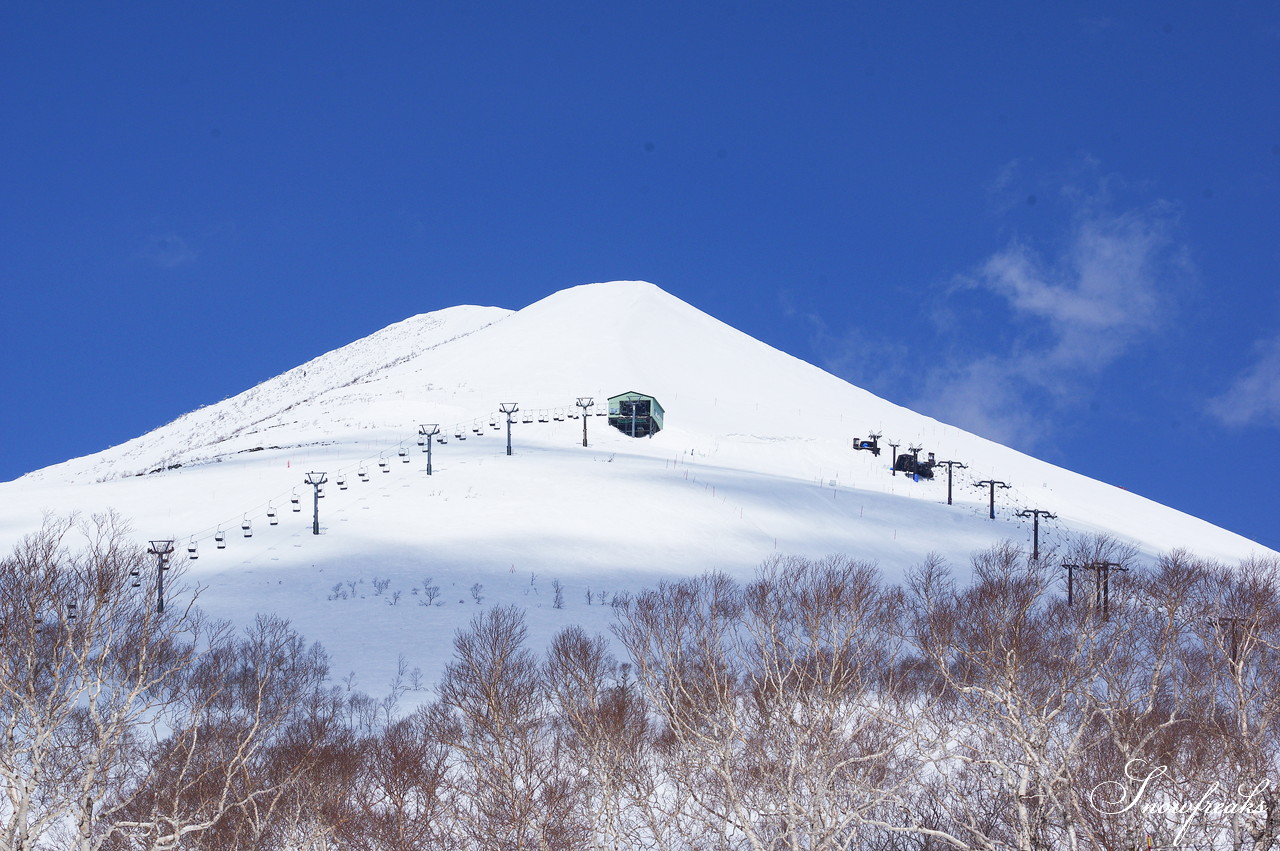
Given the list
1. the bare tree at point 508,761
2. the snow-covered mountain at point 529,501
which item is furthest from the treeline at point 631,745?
the snow-covered mountain at point 529,501

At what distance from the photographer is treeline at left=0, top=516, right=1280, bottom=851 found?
20094mm

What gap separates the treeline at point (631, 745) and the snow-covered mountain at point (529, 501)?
637cm

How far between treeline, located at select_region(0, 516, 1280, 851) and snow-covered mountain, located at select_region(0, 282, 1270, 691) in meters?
6.37

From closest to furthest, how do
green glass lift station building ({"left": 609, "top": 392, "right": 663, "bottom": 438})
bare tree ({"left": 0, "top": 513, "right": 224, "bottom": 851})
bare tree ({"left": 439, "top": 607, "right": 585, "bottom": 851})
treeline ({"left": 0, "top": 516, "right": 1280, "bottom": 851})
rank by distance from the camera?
bare tree ({"left": 0, "top": 513, "right": 224, "bottom": 851}), treeline ({"left": 0, "top": 516, "right": 1280, "bottom": 851}), bare tree ({"left": 439, "top": 607, "right": 585, "bottom": 851}), green glass lift station building ({"left": 609, "top": 392, "right": 663, "bottom": 438})

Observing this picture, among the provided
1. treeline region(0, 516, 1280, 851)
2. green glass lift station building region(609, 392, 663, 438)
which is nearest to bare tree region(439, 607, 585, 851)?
treeline region(0, 516, 1280, 851)

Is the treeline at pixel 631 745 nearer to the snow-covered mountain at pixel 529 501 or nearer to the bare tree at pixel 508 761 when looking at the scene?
the bare tree at pixel 508 761

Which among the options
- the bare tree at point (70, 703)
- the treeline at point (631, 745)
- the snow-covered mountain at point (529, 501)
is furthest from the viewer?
the snow-covered mountain at point (529, 501)

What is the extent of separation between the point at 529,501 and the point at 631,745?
29.8 m

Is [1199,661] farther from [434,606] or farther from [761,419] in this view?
[761,419]

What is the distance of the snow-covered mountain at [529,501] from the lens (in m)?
38.3

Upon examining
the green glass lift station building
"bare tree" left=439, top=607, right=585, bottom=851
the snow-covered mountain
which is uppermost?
the green glass lift station building

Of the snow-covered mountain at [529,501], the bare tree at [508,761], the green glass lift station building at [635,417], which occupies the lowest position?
the bare tree at [508,761]
